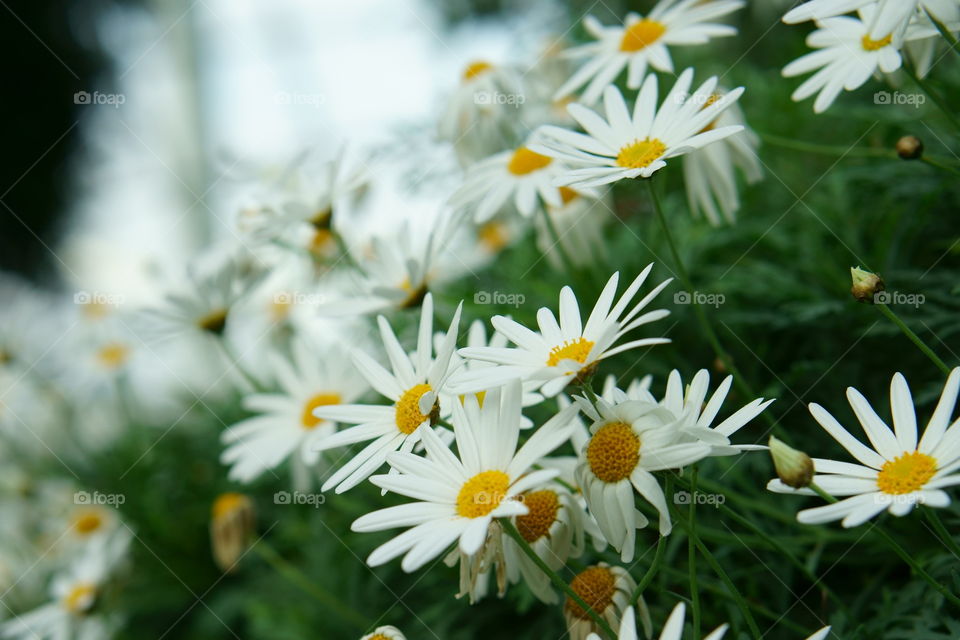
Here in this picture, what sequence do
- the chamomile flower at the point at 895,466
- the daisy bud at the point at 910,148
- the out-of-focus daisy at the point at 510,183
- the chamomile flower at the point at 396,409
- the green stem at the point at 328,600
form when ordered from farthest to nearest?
the green stem at the point at 328,600
the out-of-focus daisy at the point at 510,183
the daisy bud at the point at 910,148
the chamomile flower at the point at 396,409
the chamomile flower at the point at 895,466

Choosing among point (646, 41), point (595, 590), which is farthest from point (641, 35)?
point (595, 590)

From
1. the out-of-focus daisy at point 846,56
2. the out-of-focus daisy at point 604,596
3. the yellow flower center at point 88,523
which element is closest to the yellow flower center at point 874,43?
the out-of-focus daisy at point 846,56

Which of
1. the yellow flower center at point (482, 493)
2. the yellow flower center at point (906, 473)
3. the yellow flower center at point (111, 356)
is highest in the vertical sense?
the yellow flower center at point (482, 493)

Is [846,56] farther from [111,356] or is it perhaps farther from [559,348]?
[111,356]

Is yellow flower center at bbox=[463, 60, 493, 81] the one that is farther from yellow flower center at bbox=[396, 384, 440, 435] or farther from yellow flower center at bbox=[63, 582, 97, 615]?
yellow flower center at bbox=[63, 582, 97, 615]

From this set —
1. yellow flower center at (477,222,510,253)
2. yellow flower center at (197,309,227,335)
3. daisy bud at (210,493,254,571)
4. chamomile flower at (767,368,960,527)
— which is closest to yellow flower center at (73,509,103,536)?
daisy bud at (210,493,254,571)

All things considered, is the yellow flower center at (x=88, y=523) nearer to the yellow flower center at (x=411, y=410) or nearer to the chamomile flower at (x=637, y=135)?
the yellow flower center at (x=411, y=410)

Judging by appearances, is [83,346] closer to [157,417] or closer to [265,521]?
[157,417]
